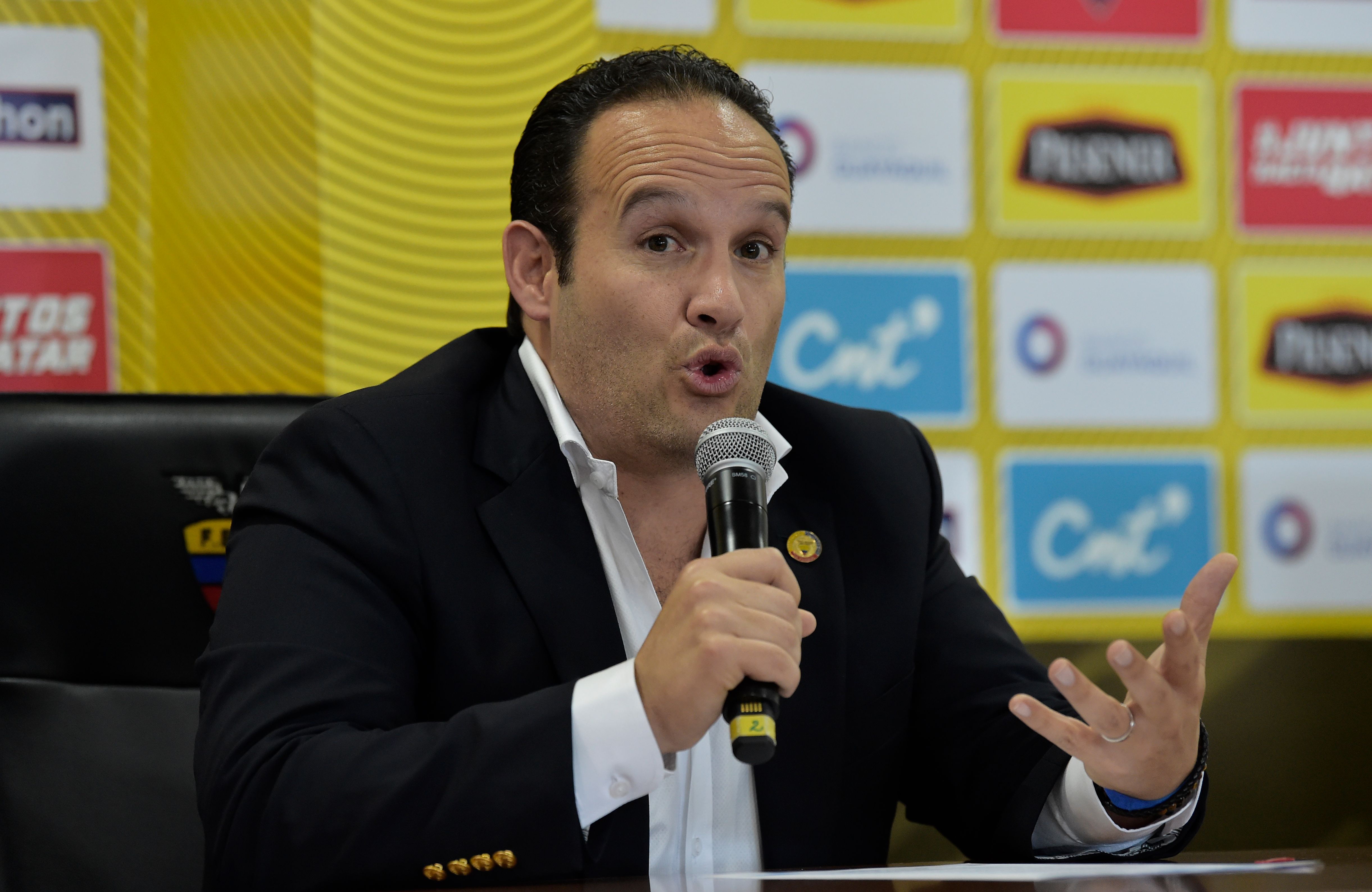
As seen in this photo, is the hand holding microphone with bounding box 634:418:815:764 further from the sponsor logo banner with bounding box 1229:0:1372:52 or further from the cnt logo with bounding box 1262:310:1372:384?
the sponsor logo banner with bounding box 1229:0:1372:52

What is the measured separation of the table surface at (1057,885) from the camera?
3.31 ft

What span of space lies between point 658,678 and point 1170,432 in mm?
2238

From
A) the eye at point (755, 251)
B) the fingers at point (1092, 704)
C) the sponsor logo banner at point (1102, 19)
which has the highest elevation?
the sponsor logo banner at point (1102, 19)

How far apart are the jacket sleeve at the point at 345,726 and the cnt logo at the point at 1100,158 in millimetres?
2064

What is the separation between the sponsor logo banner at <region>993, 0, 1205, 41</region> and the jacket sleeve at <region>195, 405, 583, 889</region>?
7.11 feet

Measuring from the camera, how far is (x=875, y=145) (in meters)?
2.98

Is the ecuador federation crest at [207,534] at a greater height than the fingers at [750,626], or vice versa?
the ecuador federation crest at [207,534]

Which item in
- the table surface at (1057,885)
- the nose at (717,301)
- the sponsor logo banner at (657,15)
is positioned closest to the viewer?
the table surface at (1057,885)

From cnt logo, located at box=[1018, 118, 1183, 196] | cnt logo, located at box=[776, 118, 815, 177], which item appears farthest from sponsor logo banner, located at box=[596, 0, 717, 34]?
cnt logo, located at box=[1018, 118, 1183, 196]

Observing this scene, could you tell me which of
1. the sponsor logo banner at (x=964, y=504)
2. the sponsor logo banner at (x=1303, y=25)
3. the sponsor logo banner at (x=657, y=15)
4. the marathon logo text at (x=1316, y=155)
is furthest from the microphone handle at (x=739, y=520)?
the sponsor logo banner at (x=1303, y=25)

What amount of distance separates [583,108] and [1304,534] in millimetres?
2267

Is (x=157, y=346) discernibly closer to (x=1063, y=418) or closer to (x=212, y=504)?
(x=212, y=504)

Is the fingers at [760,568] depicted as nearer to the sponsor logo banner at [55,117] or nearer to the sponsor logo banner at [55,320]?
the sponsor logo banner at [55,320]

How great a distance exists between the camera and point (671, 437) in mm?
1642
